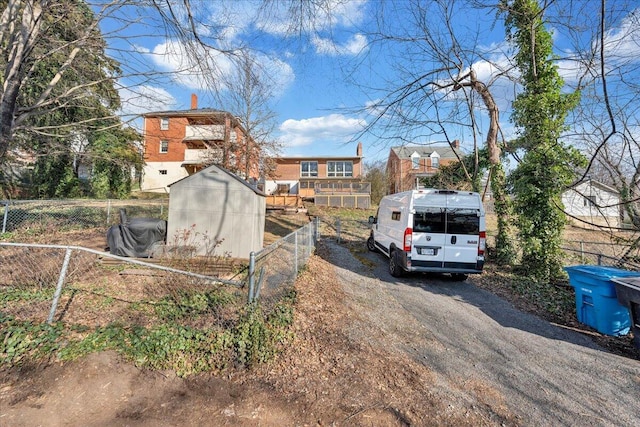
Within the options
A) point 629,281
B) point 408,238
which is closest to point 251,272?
point 408,238

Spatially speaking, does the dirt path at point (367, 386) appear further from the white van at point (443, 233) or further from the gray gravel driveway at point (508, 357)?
the white van at point (443, 233)

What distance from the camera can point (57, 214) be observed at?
12094mm

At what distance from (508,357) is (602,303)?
220cm

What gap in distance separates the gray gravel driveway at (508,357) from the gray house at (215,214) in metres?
3.90

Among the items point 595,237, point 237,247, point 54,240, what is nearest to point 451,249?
point 237,247

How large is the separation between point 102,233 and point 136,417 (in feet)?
36.5

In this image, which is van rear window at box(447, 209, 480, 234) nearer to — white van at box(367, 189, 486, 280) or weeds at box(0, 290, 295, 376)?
white van at box(367, 189, 486, 280)

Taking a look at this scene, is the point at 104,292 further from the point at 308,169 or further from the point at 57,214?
the point at 308,169

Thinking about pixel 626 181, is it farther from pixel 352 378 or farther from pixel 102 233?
pixel 102 233

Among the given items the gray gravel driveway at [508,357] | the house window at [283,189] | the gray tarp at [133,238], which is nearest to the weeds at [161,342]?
the gray gravel driveway at [508,357]

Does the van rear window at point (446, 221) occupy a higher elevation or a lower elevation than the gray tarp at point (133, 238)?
higher

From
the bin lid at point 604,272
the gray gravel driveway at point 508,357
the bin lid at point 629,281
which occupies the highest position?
the bin lid at point 604,272

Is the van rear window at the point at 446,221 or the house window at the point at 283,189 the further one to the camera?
the house window at the point at 283,189

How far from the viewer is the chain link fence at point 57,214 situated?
1038 cm
